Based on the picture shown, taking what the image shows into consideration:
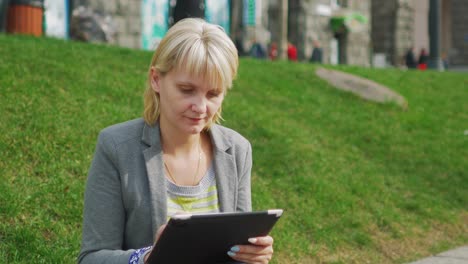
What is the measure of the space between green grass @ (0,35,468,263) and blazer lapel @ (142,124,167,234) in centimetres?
176

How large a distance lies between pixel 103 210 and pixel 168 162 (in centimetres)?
32

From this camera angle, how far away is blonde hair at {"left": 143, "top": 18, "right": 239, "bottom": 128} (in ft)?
8.68

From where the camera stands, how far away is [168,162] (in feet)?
9.53

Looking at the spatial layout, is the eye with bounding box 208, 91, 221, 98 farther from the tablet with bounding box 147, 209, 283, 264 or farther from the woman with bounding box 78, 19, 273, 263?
the tablet with bounding box 147, 209, 283, 264

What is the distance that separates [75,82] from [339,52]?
925 inches

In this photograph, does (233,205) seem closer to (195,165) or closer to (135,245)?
(195,165)

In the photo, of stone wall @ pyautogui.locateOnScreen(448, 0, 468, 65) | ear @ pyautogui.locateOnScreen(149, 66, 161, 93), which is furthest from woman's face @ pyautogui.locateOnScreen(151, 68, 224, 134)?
stone wall @ pyautogui.locateOnScreen(448, 0, 468, 65)

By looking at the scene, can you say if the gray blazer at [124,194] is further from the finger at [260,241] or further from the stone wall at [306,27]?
the stone wall at [306,27]

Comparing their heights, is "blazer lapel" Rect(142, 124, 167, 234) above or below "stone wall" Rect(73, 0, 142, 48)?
below

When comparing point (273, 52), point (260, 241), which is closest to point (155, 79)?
point (260, 241)

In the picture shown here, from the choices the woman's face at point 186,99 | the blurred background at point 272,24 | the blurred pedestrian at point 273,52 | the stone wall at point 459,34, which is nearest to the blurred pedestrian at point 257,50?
the blurred background at point 272,24

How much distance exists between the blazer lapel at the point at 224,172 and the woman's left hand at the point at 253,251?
0.28 m

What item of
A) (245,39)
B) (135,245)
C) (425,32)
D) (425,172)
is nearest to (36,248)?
(135,245)

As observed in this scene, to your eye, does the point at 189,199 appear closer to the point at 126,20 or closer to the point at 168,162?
the point at 168,162
